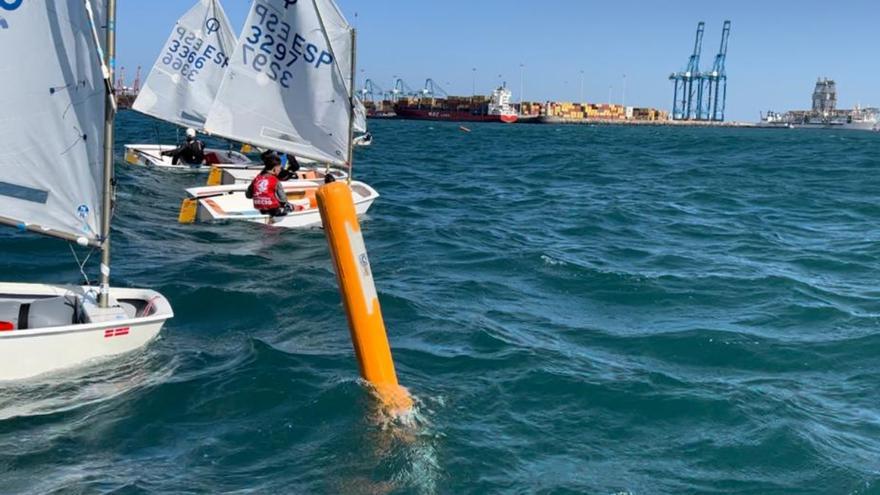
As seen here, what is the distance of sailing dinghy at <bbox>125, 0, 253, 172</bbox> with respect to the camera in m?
31.4

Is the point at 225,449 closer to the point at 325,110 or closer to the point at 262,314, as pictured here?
the point at 262,314

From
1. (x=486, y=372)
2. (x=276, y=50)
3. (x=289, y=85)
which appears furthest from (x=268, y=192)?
(x=486, y=372)

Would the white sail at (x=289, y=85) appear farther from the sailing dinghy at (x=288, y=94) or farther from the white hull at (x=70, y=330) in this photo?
the white hull at (x=70, y=330)

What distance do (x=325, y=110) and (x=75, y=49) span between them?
1142cm

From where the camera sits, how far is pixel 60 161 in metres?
8.86

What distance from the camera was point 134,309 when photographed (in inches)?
384

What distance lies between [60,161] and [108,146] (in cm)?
52

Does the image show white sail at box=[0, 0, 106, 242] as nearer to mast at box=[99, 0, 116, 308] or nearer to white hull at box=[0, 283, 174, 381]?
mast at box=[99, 0, 116, 308]

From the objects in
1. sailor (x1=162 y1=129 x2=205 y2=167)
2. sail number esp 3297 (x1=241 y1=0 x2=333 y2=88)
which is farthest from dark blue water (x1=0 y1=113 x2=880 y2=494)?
sailor (x1=162 y1=129 x2=205 y2=167)

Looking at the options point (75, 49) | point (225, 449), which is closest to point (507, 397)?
point (225, 449)

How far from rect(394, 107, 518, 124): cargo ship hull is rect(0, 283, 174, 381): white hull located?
552ft

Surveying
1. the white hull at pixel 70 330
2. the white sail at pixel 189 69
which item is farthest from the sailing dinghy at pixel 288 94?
the white sail at pixel 189 69

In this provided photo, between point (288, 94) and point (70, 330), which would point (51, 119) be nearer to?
point (70, 330)

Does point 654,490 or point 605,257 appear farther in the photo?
point 605,257
